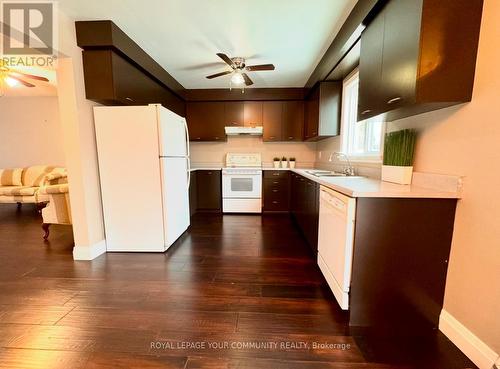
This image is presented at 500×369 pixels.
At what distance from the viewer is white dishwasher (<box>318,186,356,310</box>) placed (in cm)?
138

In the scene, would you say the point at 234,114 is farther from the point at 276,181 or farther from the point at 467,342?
the point at 467,342

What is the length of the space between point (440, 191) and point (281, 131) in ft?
10.8

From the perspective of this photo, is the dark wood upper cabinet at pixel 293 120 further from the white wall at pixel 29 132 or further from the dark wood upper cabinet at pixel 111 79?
the white wall at pixel 29 132

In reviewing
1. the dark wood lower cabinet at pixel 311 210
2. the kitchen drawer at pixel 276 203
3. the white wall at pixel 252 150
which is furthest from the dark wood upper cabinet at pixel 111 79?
the kitchen drawer at pixel 276 203

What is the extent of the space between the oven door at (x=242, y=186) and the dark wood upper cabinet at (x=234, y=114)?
43.2 inches

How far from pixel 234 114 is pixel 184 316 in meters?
3.72

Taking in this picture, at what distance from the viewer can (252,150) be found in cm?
479

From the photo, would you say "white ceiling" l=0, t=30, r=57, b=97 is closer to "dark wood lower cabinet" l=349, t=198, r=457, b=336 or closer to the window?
the window

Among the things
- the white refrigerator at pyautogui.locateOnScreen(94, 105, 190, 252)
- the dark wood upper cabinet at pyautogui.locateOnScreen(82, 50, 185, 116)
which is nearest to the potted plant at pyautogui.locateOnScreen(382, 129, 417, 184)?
the white refrigerator at pyautogui.locateOnScreen(94, 105, 190, 252)

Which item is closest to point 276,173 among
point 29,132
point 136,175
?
point 136,175

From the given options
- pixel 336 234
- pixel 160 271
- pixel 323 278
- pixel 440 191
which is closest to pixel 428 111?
pixel 440 191

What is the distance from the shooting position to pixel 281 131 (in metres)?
4.42

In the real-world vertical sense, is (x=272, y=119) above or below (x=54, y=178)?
above

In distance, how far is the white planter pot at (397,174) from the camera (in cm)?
167
